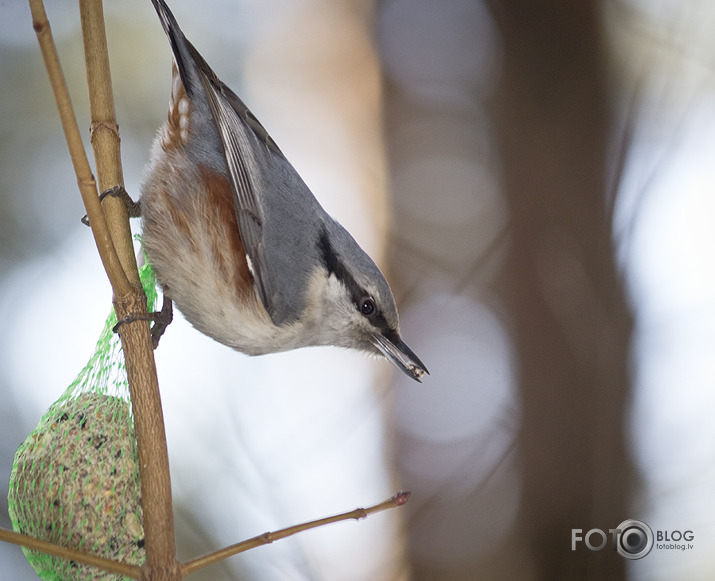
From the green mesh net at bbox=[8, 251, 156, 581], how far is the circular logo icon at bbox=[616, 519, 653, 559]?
1684 mm

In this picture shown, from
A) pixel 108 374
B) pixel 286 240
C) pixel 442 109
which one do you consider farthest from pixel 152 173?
pixel 442 109

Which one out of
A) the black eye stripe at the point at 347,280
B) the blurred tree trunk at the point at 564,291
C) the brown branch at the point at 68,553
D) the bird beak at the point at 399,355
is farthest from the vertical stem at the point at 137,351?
the blurred tree trunk at the point at 564,291

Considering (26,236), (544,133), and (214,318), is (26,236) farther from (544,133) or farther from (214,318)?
(544,133)

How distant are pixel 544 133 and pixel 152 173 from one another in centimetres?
144

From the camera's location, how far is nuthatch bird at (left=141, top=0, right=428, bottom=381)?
1.60m

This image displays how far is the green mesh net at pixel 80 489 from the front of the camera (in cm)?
131

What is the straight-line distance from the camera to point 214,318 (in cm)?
161

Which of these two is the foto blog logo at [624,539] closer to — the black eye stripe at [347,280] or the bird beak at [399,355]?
the bird beak at [399,355]

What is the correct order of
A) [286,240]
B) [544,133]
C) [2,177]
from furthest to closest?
1. [2,177]
2. [544,133]
3. [286,240]

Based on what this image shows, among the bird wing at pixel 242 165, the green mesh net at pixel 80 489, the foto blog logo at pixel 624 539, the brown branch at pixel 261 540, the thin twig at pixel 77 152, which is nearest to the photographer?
the thin twig at pixel 77 152

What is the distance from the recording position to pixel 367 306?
5.73 feet

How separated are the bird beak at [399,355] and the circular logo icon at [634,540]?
1.14 meters

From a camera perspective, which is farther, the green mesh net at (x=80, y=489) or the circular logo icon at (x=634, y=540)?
the circular logo icon at (x=634, y=540)

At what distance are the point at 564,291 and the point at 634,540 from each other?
35.9 inches
